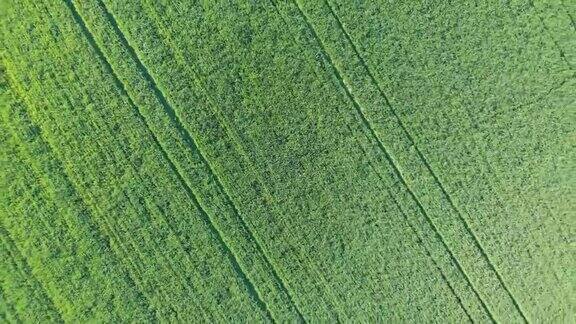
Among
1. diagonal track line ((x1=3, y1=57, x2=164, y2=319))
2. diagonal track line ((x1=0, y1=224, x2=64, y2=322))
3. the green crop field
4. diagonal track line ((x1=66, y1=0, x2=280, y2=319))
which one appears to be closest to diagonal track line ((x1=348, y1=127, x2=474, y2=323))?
the green crop field

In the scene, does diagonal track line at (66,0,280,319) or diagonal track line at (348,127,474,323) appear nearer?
diagonal track line at (66,0,280,319)

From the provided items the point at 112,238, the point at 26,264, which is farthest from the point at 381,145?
the point at 26,264

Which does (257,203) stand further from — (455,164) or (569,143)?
(569,143)

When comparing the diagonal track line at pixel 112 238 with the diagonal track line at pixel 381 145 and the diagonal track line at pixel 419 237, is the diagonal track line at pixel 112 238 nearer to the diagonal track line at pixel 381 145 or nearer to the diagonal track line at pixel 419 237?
the diagonal track line at pixel 419 237

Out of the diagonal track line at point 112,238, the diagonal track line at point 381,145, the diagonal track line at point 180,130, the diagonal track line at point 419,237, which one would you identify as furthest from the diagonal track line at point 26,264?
the diagonal track line at point 381,145

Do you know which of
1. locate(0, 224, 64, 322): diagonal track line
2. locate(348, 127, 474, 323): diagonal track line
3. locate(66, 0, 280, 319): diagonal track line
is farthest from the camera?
locate(348, 127, 474, 323): diagonal track line

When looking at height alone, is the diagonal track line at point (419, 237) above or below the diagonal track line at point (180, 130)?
below

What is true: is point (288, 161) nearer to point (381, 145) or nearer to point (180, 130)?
point (381, 145)

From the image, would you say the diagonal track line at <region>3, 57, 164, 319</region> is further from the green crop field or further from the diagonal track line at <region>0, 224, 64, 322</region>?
the diagonal track line at <region>0, 224, 64, 322</region>
